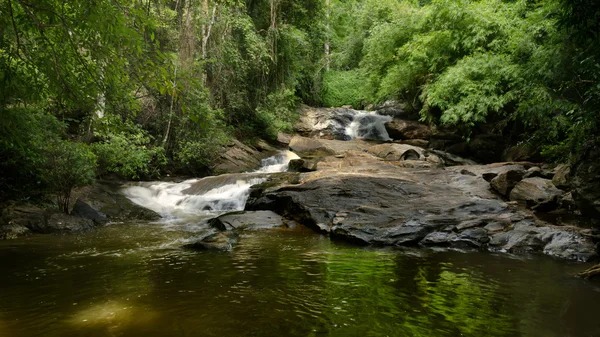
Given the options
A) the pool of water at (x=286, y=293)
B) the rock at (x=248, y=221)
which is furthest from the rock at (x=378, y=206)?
the pool of water at (x=286, y=293)

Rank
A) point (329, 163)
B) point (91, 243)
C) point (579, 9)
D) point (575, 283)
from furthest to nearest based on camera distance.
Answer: point (329, 163)
point (91, 243)
point (579, 9)
point (575, 283)

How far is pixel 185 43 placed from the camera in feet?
48.5

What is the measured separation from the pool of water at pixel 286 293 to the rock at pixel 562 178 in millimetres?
4495

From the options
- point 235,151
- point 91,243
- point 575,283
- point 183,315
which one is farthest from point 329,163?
point 183,315

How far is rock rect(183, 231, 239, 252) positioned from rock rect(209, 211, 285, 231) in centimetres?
150

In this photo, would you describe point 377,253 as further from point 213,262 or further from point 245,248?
point 213,262

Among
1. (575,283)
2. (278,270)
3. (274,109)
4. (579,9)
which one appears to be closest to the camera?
(575,283)

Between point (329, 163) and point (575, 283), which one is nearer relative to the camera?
point (575, 283)

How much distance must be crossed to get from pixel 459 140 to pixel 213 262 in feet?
50.0

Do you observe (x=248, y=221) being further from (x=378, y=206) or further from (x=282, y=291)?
(x=282, y=291)

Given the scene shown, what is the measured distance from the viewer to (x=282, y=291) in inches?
177

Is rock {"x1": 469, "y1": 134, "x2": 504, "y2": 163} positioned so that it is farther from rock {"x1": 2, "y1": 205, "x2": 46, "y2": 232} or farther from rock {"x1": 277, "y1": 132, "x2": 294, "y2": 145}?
rock {"x1": 2, "y1": 205, "x2": 46, "y2": 232}

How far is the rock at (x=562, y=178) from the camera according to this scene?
376 inches

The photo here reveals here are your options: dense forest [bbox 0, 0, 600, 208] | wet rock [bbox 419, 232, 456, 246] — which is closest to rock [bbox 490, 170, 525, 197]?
dense forest [bbox 0, 0, 600, 208]
